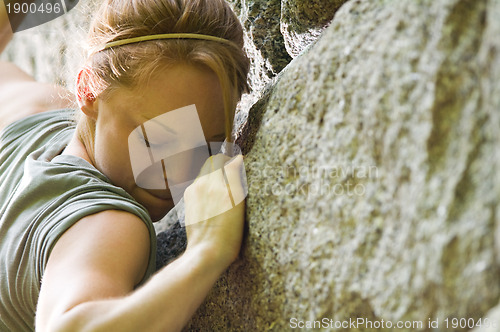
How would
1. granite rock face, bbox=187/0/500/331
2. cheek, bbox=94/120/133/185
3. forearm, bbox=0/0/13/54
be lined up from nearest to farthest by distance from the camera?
granite rock face, bbox=187/0/500/331, cheek, bbox=94/120/133/185, forearm, bbox=0/0/13/54

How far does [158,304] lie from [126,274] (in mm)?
94

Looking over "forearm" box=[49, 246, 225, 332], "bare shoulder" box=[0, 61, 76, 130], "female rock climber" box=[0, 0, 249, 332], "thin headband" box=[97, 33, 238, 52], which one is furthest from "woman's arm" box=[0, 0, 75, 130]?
"forearm" box=[49, 246, 225, 332]

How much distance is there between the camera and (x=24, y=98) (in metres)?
1.39

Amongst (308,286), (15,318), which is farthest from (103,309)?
(15,318)

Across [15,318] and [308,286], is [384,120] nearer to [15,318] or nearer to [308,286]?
[308,286]

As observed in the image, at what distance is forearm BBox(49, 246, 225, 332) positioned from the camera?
23.5 inches

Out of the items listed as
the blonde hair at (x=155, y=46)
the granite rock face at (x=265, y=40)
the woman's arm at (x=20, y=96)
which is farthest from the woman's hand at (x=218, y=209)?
the woman's arm at (x=20, y=96)

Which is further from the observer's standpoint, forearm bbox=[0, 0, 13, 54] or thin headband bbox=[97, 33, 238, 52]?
forearm bbox=[0, 0, 13, 54]

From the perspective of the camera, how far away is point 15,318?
0.86 meters

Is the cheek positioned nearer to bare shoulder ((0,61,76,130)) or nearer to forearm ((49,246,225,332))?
forearm ((49,246,225,332))

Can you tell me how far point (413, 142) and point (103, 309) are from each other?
390mm

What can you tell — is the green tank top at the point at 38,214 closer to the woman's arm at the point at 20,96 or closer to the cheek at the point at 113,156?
the cheek at the point at 113,156

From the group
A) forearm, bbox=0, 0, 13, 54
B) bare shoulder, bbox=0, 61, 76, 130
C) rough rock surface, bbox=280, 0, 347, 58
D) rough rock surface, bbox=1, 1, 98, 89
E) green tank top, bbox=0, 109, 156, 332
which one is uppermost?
rough rock surface, bbox=280, 0, 347, 58

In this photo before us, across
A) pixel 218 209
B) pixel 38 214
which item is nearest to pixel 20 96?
pixel 38 214
